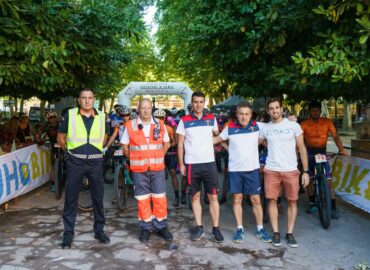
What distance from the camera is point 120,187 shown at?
697 cm

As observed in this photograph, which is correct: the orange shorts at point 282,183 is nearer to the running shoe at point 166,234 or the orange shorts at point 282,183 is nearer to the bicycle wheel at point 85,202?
the running shoe at point 166,234

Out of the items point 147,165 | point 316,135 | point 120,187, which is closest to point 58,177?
point 120,187

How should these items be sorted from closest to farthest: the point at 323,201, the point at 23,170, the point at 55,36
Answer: the point at 323,201 < the point at 55,36 < the point at 23,170

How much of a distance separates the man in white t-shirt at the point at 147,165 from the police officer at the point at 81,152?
420 millimetres

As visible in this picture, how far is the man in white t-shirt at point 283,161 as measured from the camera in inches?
201

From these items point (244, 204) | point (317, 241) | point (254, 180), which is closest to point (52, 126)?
point (244, 204)

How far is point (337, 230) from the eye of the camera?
18.6 ft

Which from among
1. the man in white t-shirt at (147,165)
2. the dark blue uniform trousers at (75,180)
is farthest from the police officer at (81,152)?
the man in white t-shirt at (147,165)

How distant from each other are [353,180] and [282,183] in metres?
2.24

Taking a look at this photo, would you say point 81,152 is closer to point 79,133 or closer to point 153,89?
point 79,133

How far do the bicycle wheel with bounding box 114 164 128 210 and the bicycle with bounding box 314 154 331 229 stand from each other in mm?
3237

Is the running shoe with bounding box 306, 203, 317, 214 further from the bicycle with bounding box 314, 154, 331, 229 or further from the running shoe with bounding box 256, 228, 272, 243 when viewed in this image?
the running shoe with bounding box 256, 228, 272, 243

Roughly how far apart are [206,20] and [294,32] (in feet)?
6.12

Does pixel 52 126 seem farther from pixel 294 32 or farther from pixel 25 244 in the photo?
pixel 294 32
